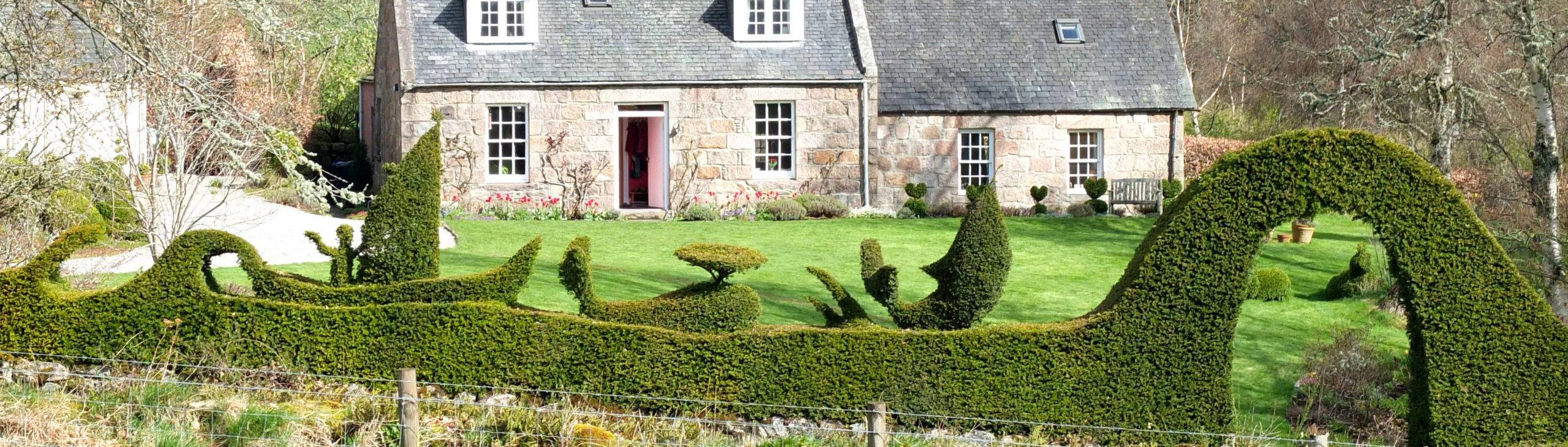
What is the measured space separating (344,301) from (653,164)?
15.6 m

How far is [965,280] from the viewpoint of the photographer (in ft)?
33.2

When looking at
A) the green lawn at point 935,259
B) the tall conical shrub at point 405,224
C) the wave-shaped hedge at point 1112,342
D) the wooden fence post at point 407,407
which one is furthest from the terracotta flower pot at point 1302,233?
the wooden fence post at point 407,407

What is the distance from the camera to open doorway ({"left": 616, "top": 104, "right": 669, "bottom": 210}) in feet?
79.6

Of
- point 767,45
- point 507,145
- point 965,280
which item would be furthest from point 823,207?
point 965,280

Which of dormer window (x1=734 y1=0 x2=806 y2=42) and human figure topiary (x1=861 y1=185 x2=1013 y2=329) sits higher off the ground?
dormer window (x1=734 y1=0 x2=806 y2=42)

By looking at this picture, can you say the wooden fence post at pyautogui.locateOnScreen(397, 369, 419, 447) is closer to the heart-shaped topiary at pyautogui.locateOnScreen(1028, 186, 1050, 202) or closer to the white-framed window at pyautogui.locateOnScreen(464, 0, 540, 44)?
the white-framed window at pyautogui.locateOnScreen(464, 0, 540, 44)

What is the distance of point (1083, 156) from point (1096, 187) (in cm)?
181

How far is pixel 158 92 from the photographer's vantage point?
11594mm

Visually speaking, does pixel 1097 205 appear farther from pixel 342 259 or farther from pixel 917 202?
pixel 342 259

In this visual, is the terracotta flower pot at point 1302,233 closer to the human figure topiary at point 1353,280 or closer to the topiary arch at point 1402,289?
the human figure topiary at point 1353,280

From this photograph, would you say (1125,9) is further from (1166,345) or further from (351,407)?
(351,407)

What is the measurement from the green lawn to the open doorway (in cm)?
251

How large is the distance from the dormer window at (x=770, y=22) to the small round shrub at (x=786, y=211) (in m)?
3.20

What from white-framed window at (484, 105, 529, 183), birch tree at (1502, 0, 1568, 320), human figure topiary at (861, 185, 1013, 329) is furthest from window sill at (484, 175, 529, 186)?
birch tree at (1502, 0, 1568, 320)
